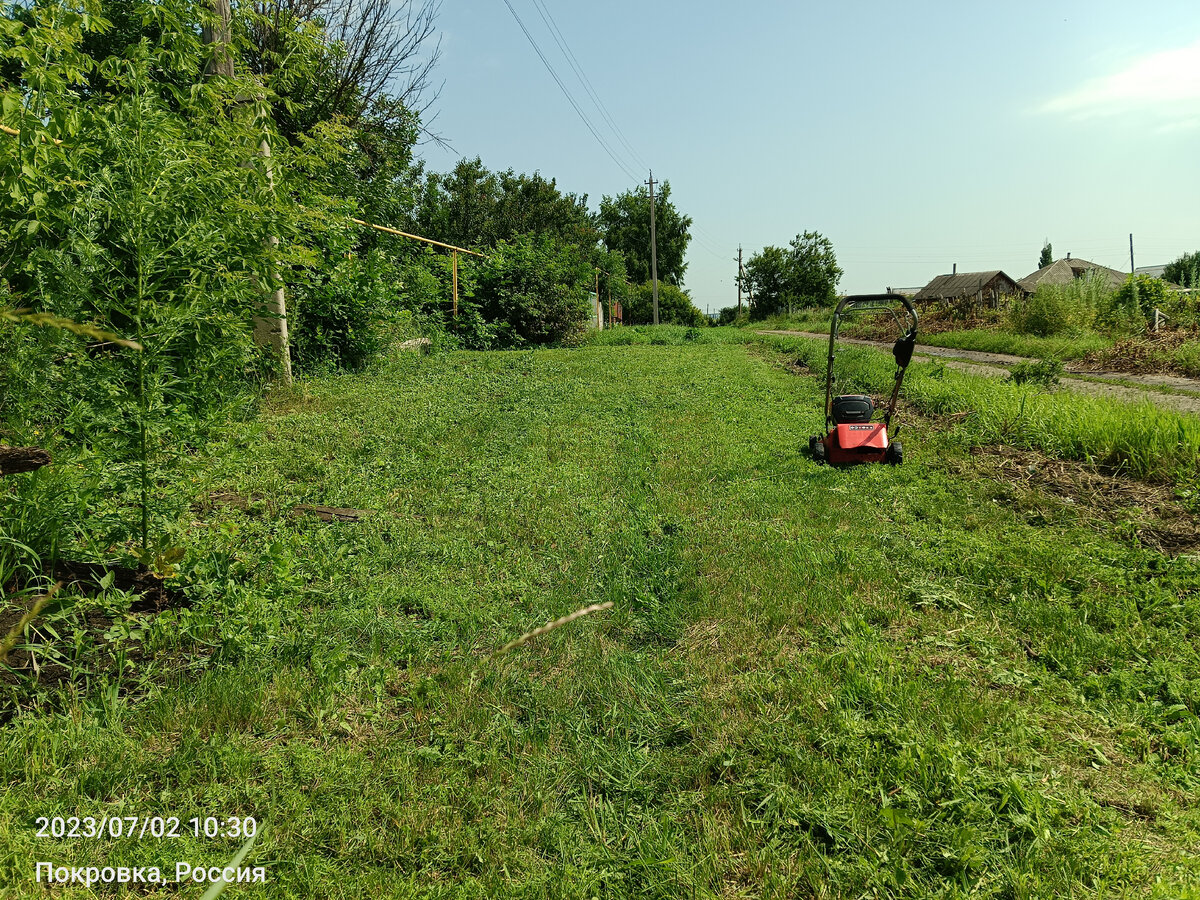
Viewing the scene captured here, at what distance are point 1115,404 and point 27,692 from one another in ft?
27.5

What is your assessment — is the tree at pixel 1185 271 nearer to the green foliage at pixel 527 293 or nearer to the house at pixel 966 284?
the house at pixel 966 284

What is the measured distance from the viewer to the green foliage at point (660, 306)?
174ft

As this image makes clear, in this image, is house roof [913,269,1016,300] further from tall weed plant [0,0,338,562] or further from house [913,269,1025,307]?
tall weed plant [0,0,338,562]

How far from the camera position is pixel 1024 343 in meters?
15.5

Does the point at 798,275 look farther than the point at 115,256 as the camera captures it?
Yes

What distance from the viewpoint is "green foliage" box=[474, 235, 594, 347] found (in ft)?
56.9

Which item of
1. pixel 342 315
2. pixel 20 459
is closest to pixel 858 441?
pixel 20 459

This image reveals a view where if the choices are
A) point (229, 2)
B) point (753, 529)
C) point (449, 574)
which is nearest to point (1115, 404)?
point (753, 529)

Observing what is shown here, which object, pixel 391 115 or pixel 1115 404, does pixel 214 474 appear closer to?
pixel 1115 404

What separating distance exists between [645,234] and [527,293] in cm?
4852

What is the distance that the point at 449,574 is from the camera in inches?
155

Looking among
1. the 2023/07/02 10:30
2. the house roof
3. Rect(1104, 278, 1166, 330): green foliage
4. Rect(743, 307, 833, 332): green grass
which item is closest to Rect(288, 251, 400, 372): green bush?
the 2023/07/02 10:30

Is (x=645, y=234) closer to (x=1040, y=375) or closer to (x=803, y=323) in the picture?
(x=803, y=323)

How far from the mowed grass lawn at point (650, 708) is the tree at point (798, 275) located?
52.6 m
